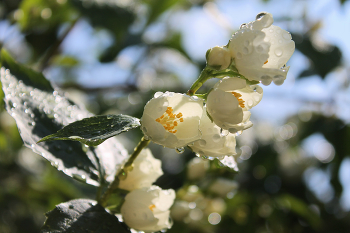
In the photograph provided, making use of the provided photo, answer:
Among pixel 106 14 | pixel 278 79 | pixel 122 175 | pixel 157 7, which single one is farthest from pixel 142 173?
pixel 157 7

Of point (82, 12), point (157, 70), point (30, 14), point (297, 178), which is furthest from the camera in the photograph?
point (157, 70)

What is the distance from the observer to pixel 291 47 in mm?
672

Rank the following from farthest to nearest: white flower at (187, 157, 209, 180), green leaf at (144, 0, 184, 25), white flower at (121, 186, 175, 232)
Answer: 1. green leaf at (144, 0, 184, 25)
2. white flower at (187, 157, 209, 180)
3. white flower at (121, 186, 175, 232)

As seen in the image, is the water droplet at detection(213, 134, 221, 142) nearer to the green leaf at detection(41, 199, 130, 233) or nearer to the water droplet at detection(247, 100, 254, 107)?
the water droplet at detection(247, 100, 254, 107)

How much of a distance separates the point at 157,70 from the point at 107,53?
1170 mm

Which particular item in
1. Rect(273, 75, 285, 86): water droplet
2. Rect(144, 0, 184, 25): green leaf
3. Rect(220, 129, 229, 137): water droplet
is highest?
Rect(273, 75, 285, 86): water droplet

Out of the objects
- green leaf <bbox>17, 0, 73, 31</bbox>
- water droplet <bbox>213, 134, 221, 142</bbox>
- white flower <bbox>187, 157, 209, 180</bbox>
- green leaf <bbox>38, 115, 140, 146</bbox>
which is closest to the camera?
green leaf <bbox>38, 115, 140, 146</bbox>

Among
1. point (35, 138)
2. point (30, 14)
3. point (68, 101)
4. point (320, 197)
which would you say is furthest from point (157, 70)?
point (35, 138)

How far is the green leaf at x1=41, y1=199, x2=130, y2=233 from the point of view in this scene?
70cm

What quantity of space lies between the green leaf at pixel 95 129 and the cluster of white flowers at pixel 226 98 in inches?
1.9

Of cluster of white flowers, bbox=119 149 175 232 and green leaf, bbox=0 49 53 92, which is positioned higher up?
green leaf, bbox=0 49 53 92

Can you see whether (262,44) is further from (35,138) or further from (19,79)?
(19,79)

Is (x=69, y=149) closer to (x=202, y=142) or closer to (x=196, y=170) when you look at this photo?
(x=202, y=142)

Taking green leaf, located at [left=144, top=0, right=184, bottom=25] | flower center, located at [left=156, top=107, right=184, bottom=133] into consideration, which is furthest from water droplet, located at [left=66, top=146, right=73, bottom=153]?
green leaf, located at [left=144, top=0, right=184, bottom=25]
